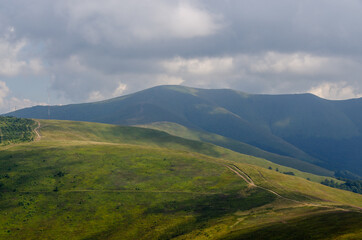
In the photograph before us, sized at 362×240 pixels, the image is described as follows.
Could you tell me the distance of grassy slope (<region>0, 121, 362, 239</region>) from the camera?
90438mm

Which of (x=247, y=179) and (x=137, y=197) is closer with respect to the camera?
(x=137, y=197)

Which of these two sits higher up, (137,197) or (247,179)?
(247,179)

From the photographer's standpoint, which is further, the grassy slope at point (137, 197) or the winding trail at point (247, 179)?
the winding trail at point (247, 179)

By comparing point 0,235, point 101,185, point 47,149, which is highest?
point 47,149

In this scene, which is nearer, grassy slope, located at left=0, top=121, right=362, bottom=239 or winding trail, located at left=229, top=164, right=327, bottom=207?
grassy slope, located at left=0, top=121, right=362, bottom=239

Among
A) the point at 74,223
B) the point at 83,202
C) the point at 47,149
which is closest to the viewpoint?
the point at 74,223

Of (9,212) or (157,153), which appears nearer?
(9,212)

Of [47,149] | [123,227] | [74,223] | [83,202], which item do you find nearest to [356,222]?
[123,227]

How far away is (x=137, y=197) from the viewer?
116 m

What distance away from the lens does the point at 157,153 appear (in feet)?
572

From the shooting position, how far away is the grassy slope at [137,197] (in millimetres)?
90438

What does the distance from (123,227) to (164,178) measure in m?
43.0

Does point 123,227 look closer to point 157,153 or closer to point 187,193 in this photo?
point 187,193

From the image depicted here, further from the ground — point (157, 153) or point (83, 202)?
point (157, 153)
